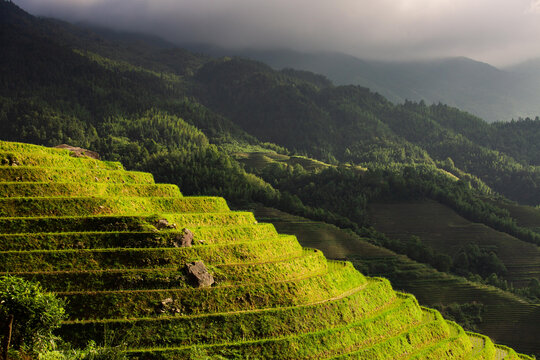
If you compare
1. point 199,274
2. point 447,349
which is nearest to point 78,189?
point 199,274

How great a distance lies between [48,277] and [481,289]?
218 feet

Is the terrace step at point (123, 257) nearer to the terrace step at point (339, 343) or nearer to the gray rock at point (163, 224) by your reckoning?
the gray rock at point (163, 224)

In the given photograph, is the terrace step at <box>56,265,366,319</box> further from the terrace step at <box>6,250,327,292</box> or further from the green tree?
the green tree

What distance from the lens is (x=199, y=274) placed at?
1212 inches

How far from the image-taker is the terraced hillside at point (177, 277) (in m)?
28.3

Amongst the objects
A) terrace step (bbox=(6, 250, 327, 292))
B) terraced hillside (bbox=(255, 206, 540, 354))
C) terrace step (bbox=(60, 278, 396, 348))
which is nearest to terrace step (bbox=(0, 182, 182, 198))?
terrace step (bbox=(6, 250, 327, 292))

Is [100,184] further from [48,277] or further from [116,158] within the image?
[116,158]

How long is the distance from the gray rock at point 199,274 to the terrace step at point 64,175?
11.6m

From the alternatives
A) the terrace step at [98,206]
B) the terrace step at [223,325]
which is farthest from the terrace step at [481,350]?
the terrace step at [98,206]

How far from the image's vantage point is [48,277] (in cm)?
2822

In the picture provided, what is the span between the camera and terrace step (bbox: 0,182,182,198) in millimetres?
33844

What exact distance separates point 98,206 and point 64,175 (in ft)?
14.9

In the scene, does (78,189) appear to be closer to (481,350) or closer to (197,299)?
(197,299)

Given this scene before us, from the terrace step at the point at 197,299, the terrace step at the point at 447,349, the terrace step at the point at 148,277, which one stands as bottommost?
the terrace step at the point at 447,349
